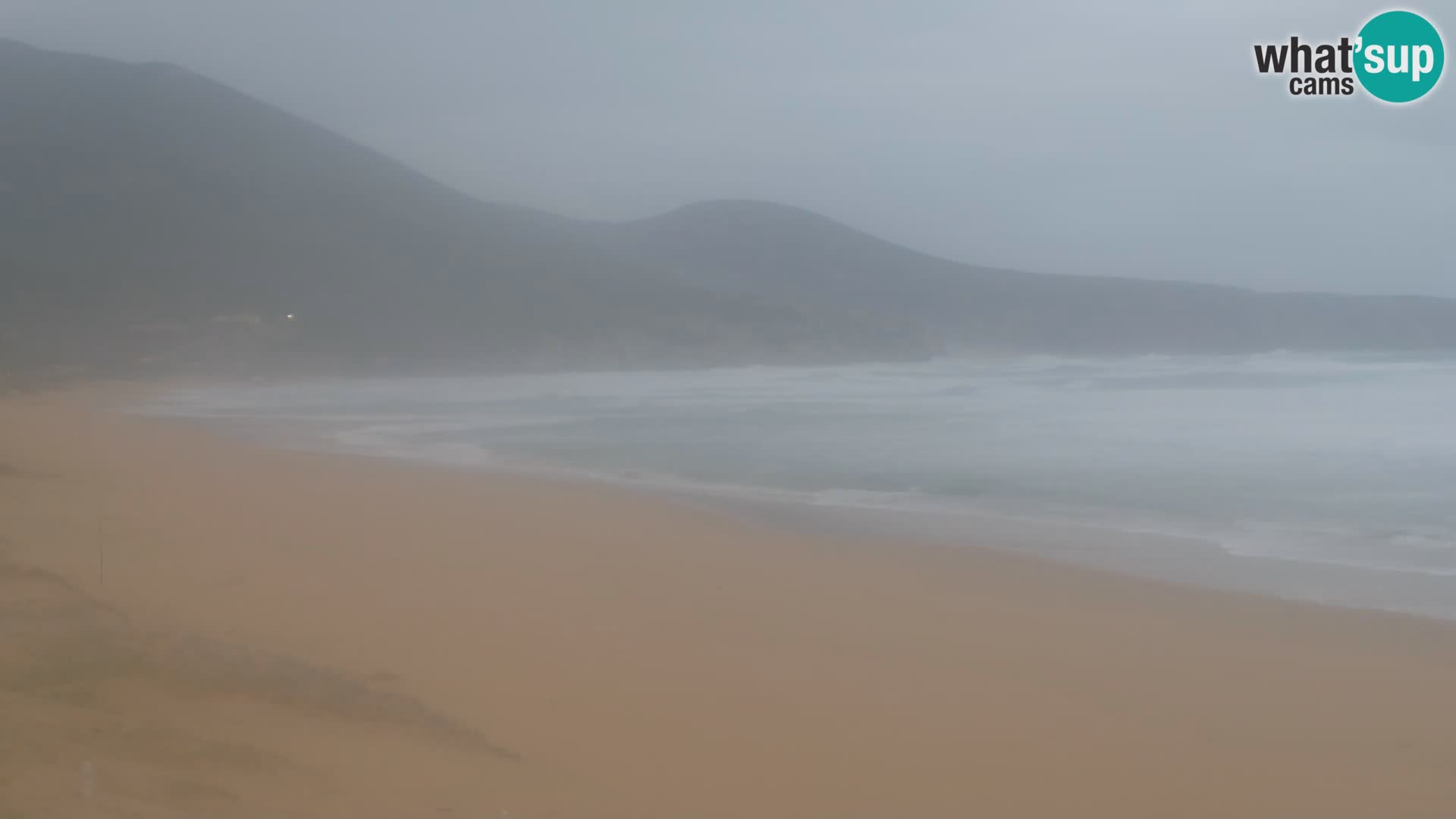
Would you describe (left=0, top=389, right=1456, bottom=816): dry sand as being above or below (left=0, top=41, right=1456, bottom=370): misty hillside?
below

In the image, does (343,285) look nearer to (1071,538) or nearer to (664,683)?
(1071,538)

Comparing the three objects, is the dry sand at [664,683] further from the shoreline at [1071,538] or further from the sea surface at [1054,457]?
the sea surface at [1054,457]

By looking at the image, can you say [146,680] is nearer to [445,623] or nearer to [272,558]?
[445,623]

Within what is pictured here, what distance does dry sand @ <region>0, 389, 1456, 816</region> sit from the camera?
3332 millimetres

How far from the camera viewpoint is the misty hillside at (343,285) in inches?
1930

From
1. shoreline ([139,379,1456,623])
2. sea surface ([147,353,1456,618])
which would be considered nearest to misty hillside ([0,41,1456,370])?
sea surface ([147,353,1456,618])

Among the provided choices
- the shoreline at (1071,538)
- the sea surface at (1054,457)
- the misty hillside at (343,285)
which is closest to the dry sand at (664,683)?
the shoreline at (1071,538)

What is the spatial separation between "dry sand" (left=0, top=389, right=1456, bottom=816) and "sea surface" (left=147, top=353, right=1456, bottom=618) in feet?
4.49

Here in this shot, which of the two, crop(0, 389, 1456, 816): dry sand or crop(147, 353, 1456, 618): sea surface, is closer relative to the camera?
crop(0, 389, 1456, 816): dry sand

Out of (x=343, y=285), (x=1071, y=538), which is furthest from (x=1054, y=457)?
(x=343, y=285)

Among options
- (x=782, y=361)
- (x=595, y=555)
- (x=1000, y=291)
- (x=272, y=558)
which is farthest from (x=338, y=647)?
(x=1000, y=291)

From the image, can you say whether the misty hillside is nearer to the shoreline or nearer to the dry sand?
the shoreline

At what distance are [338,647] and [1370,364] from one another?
44079 mm

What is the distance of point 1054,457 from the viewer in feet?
42.1
